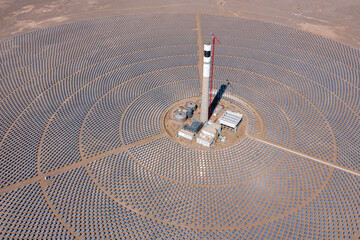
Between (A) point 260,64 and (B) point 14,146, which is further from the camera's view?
(A) point 260,64

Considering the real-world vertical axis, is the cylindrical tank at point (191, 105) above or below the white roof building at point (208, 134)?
above

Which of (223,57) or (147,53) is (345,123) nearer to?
(223,57)

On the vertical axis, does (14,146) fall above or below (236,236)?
above

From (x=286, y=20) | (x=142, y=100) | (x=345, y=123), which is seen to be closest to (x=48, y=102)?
(x=142, y=100)

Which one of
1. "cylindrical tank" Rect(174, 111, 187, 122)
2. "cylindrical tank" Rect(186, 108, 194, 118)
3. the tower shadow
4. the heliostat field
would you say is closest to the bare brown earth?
the heliostat field

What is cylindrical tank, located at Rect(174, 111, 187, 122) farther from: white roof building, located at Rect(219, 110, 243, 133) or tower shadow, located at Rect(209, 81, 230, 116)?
white roof building, located at Rect(219, 110, 243, 133)

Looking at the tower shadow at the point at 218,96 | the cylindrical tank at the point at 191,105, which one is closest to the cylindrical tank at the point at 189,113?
the cylindrical tank at the point at 191,105

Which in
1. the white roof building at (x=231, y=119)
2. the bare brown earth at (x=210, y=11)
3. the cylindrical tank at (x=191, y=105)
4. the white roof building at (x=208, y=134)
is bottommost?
the white roof building at (x=208, y=134)

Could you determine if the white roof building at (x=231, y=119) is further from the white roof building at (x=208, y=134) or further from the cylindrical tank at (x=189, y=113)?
the cylindrical tank at (x=189, y=113)

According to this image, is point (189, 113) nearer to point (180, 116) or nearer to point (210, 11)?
point (180, 116)
